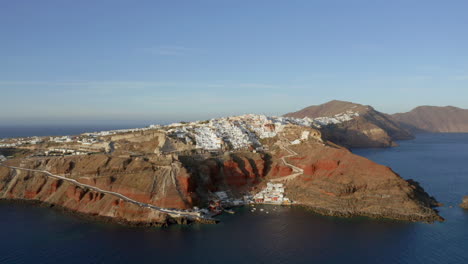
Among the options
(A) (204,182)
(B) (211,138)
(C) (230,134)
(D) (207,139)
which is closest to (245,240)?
(A) (204,182)

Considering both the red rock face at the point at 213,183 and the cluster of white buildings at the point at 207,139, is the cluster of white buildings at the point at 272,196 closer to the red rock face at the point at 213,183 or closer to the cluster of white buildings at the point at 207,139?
the red rock face at the point at 213,183

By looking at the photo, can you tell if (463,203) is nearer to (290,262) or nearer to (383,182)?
(383,182)

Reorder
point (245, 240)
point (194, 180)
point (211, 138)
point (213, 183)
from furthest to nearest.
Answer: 1. point (211, 138)
2. point (213, 183)
3. point (194, 180)
4. point (245, 240)

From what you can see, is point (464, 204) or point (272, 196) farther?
point (272, 196)

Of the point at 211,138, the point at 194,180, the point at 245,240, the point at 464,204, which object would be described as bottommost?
the point at 245,240

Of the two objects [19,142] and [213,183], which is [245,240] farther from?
[19,142]

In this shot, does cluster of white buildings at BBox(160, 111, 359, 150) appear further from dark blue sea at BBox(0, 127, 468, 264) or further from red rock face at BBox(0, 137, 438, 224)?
dark blue sea at BBox(0, 127, 468, 264)

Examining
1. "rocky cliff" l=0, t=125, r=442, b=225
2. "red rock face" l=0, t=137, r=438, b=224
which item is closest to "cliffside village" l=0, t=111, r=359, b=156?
"rocky cliff" l=0, t=125, r=442, b=225

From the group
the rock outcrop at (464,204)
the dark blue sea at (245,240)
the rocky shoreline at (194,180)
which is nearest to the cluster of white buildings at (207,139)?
the rocky shoreline at (194,180)
